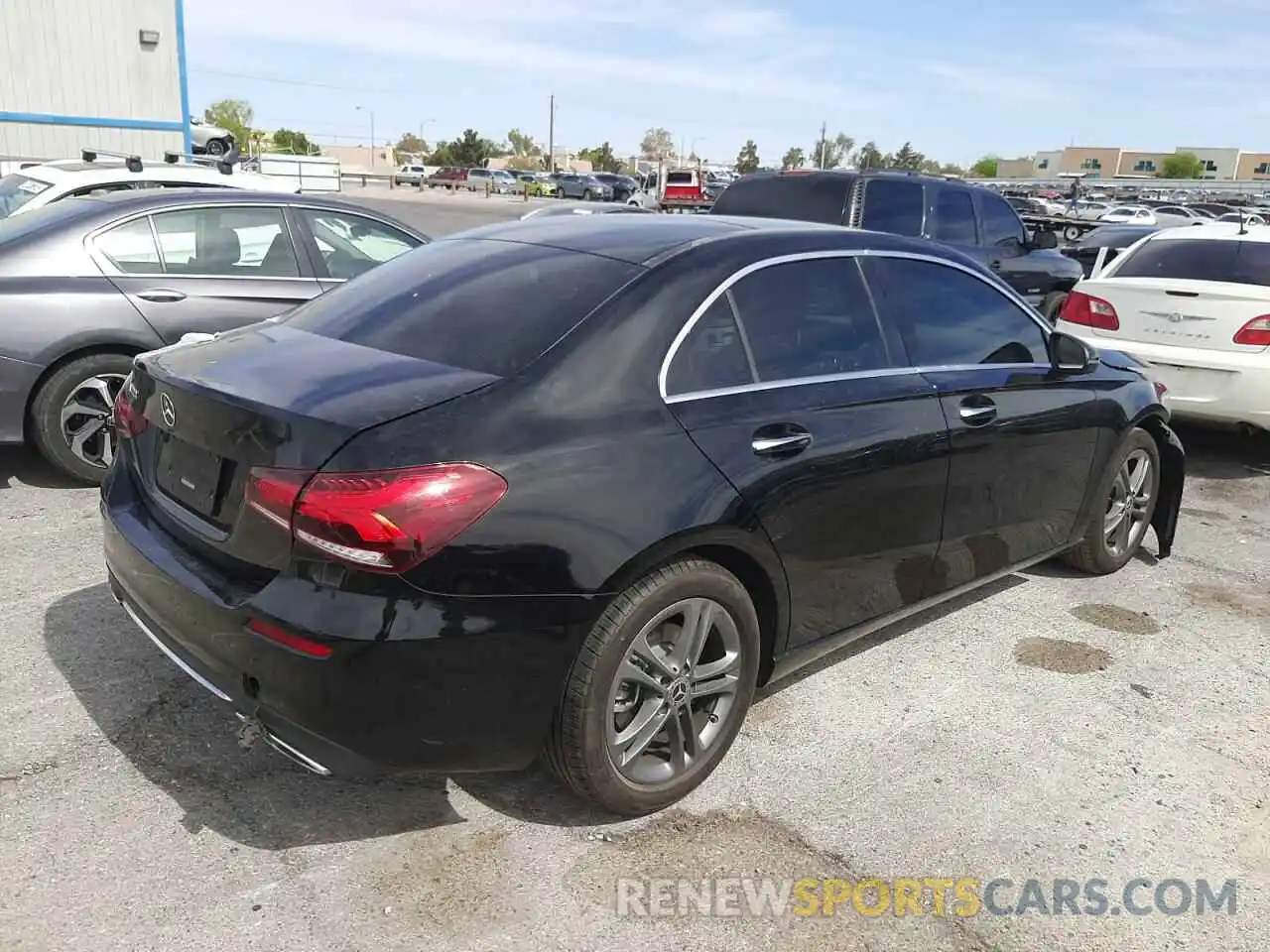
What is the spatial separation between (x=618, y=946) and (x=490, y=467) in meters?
1.18

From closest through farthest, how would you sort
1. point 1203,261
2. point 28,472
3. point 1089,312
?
point 28,472 < point 1203,261 < point 1089,312

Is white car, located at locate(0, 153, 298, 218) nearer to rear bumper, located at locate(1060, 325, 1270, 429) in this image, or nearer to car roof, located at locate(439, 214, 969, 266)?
car roof, located at locate(439, 214, 969, 266)

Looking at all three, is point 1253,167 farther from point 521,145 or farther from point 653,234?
point 653,234

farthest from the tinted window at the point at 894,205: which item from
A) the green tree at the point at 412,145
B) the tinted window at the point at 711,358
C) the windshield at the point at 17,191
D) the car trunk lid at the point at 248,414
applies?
the green tree at the point at 412,145

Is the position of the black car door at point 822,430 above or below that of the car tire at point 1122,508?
above

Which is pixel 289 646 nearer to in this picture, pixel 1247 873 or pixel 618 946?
pixel 618 946

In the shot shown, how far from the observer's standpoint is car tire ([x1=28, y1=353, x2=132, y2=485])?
527 cm

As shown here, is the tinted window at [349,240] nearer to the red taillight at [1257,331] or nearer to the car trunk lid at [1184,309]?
the car trunk lid at [1184,309]

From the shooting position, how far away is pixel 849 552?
11.4 feet

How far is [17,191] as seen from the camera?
25.6 ft

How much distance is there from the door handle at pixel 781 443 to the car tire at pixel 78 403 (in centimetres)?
365

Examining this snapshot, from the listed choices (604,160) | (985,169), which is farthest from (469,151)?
(985,169)

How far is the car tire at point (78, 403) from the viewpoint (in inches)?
207

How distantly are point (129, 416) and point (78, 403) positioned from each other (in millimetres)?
2389
